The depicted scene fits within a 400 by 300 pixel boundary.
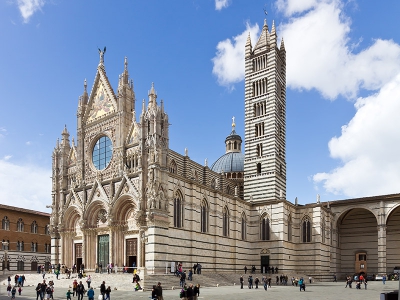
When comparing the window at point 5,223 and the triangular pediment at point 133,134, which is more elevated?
the triangular pediment at point 133,134

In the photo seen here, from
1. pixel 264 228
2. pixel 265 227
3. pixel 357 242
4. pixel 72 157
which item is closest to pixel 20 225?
pixel 72 157

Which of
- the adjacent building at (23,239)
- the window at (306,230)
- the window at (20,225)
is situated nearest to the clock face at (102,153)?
the adjacent building at (23,239)

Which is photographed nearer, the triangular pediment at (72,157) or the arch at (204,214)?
the arch at (204,214)

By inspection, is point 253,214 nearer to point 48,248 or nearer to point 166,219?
point 166,219

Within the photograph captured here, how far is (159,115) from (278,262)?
2189 centimetres

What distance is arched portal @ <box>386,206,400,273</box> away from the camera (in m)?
56.6

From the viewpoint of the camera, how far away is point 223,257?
147ft

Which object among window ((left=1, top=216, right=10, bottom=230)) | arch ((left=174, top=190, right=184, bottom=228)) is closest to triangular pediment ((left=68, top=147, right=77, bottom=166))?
window ((left=1, top=216, right=10, bottom=230))

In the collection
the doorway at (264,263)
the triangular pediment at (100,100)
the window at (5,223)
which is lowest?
the doorway at (264,263)

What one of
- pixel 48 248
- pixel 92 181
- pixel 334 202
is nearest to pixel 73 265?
pixel 92 181

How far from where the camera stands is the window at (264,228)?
49.9 meters

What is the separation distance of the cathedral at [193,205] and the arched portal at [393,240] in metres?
Answer: 0.13

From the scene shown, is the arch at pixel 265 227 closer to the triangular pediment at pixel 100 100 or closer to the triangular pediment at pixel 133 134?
the triangular pediment at pixel 133 134

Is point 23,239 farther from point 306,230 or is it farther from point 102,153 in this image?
point 306,230
